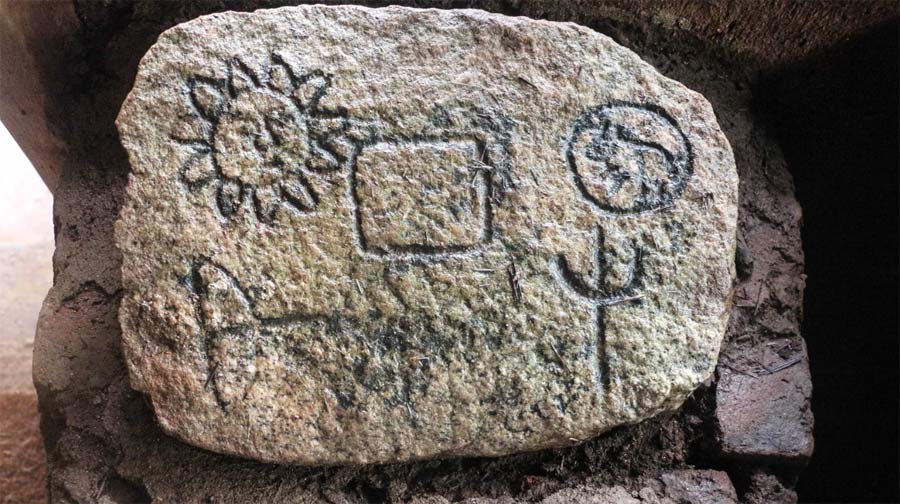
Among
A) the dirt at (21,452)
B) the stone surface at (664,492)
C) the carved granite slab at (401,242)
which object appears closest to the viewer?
the carved granite slab at (401,242)

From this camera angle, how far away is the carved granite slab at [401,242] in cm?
108

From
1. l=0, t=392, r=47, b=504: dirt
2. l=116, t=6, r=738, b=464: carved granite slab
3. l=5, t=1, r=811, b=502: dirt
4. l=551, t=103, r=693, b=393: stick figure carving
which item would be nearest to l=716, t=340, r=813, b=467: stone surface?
l=5, t=1, r=811, b=502: dirt

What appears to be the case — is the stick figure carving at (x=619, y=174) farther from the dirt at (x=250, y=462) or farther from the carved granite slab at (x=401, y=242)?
the dirt at (x=250, y=462)

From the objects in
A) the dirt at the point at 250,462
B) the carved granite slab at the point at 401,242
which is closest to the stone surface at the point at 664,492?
the dirt at the point at 250,462

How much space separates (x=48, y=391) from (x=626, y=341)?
0.87m

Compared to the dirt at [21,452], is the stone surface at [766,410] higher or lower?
higher

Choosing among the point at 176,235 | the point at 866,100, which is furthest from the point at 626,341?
the point at 866,100

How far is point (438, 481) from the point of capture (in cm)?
122

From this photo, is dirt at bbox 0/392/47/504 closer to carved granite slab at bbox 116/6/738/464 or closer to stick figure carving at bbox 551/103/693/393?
carved granite slab at bbox 116/6/738/464

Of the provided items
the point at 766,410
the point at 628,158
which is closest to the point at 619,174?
the point at 628,158

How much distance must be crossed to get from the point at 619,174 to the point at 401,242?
0.34 metres

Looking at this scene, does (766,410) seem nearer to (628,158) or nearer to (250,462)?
(628,158)

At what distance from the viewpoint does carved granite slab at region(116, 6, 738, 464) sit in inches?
42.4

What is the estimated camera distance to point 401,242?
110cm
